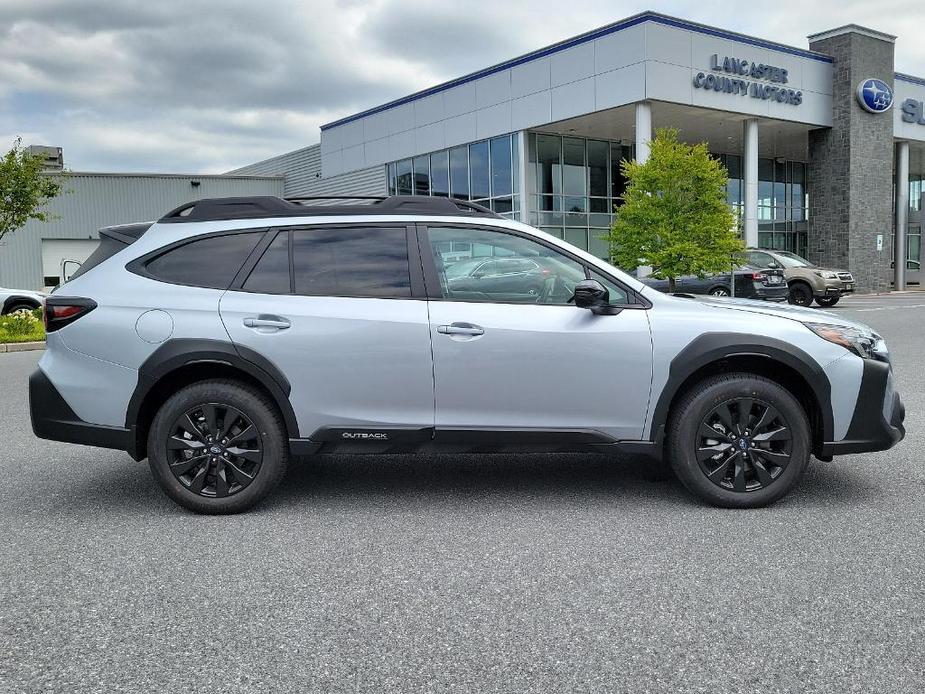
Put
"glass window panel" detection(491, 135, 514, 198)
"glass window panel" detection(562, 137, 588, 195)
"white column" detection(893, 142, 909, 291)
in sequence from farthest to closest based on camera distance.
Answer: "white column" detection(893, 142, 909, 291), "glass window panel" detection(562, 137, 588, 195), "glass window panel" detection(491, 135, 514, 198)

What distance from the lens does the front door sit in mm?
4695

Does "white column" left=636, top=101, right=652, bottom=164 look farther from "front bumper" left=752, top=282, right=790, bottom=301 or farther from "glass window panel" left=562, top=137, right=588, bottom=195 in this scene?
"front bumper" left=752, top=282, right=790, bottom=301

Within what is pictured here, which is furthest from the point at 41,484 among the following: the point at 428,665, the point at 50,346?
the point at 428,665

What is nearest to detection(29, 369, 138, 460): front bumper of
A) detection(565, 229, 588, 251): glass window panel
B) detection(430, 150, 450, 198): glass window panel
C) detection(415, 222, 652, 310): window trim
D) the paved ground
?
the paved ground

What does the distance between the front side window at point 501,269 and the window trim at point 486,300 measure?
0.05 ft

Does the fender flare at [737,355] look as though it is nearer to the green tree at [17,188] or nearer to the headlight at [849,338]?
the headlight at [849,338]

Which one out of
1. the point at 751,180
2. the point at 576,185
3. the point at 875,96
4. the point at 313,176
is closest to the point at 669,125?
the point at 751,180

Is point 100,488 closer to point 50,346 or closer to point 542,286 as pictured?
point 50,346

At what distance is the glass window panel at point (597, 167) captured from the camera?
3353cm

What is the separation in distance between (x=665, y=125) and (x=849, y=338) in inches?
1166

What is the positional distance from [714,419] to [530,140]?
2801cm

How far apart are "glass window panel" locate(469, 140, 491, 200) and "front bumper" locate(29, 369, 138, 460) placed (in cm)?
2911

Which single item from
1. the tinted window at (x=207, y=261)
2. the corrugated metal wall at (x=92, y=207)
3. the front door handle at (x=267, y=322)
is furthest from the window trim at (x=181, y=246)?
the corrugated metal wall at (x=92, y=207)

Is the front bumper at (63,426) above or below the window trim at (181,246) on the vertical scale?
below
